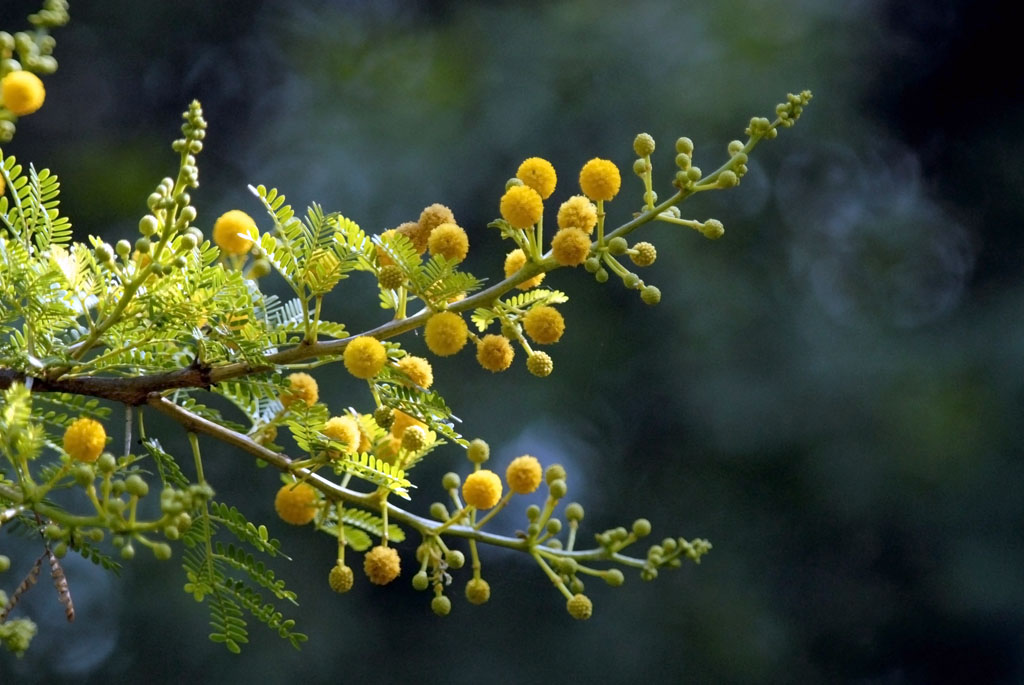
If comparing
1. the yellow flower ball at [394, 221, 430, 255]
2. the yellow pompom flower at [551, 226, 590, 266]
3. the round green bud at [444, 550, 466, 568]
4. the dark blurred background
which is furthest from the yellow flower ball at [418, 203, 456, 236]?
the dark blurred background

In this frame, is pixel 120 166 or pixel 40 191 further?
pixel 120 166

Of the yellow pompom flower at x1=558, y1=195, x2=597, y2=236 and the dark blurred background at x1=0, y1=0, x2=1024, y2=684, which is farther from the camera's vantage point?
the dark blurred background at x1=0, y1=0, x2=1024, y2=684

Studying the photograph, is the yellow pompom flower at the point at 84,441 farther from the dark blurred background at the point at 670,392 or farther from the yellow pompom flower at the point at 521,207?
the dark blurred background at the point at 670,392

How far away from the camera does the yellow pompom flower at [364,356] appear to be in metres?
0.71

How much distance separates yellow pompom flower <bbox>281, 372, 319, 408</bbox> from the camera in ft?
2.60

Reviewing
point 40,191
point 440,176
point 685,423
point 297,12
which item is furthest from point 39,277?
point 297,12

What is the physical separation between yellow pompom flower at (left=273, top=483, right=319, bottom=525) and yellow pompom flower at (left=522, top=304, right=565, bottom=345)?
187 millimetres

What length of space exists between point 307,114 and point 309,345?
10.6ft

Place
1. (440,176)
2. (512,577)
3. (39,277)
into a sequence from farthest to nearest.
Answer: (512,577)
(440,176)
(39,277)

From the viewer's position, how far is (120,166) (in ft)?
12.4

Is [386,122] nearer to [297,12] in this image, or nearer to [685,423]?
[297,12]

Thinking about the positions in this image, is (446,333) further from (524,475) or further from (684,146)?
(684,146)

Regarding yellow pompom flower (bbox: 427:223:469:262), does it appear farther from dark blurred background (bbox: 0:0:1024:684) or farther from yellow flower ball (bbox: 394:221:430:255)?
dark blurred background (bbox: 0:0:1024:684)

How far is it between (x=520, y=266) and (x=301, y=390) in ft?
0.57
